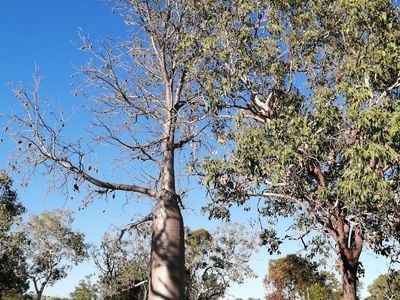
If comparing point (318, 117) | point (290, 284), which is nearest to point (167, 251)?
point (318, 117)

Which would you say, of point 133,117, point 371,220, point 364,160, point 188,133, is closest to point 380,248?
point 371,220

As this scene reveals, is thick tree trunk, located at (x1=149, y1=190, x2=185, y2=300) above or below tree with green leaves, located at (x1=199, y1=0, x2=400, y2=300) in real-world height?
below

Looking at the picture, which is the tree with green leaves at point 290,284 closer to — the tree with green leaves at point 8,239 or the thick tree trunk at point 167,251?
the tree with green leaves at point 8,239

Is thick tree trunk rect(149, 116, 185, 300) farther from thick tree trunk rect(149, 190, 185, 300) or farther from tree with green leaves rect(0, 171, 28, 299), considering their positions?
tree with green leaves rect(0, 171, 28, 299)

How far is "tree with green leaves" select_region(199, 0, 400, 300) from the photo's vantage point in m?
6.98

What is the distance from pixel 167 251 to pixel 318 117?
3.60 m

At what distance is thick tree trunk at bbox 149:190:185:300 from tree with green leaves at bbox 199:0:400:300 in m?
2.32

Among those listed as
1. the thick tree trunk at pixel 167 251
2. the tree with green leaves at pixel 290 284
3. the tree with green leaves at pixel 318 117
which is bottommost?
the thick tree trunk at pixel 167 251

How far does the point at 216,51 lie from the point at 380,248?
4602mm

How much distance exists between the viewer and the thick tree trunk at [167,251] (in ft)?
16.9

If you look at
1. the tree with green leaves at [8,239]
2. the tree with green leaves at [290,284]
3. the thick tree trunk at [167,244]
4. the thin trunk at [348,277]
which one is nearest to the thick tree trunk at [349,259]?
the thin trunk at [348,277]

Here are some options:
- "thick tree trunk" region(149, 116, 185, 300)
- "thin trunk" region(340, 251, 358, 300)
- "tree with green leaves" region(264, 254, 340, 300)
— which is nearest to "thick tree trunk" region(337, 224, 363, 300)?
"thin trunk" region(340, 251, 358, 300)

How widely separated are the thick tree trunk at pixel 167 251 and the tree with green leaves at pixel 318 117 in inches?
91.4

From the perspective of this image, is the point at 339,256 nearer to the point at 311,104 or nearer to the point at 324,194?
the point at 324,194
